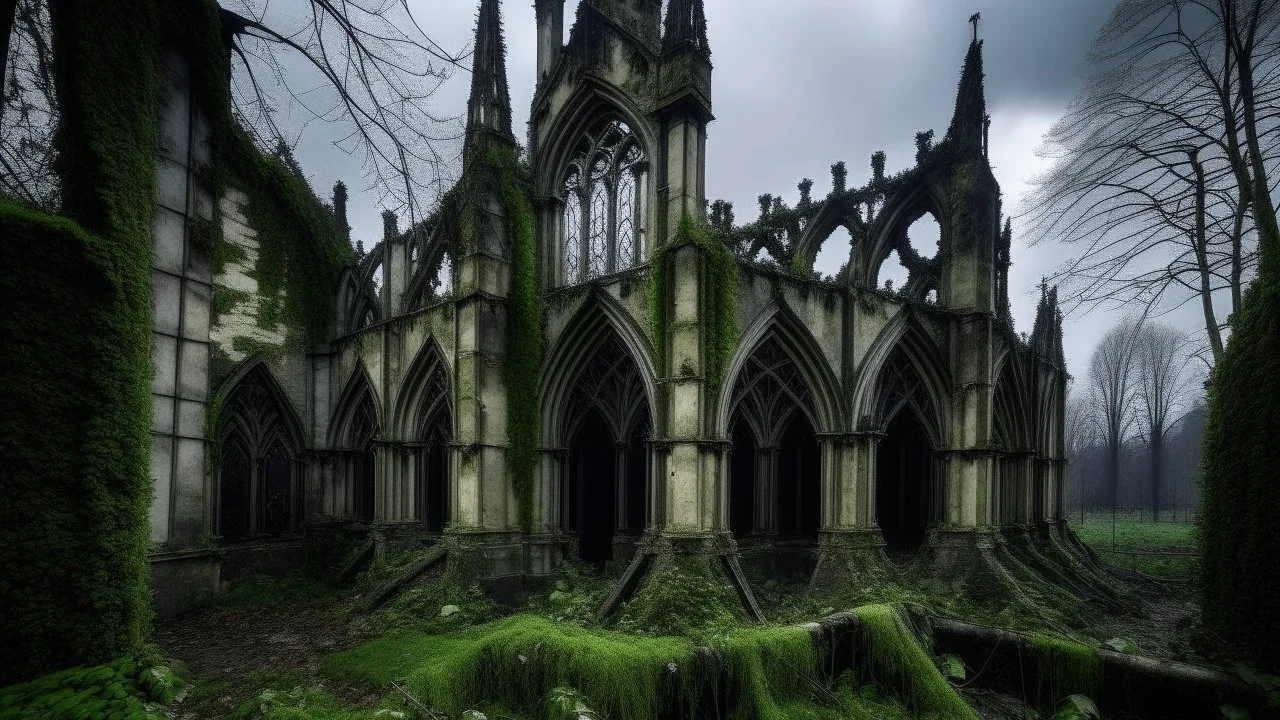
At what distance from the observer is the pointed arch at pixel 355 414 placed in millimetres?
14516

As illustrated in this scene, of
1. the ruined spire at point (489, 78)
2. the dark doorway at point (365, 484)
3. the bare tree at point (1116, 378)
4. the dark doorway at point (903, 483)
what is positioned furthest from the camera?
the bare tree at point (1116, 378)

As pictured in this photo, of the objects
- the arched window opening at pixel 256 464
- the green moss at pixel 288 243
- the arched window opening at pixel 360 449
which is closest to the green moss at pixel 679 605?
the arched window opening at pixel 360 449

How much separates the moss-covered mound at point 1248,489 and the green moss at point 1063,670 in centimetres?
159

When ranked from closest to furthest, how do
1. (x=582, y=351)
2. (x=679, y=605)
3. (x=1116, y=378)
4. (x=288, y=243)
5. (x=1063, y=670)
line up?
(x=1063, y=670) → (x=679, y=605) → (x=582, y=351) → (x=288, y=243) → (x=1116, y=378)

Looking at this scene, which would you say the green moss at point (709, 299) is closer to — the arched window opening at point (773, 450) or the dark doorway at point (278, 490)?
the arched window opening at point (773, 450)

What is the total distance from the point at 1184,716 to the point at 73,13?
13.6 m

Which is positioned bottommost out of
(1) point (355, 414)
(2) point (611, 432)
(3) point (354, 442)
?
(3) point (354, 442)

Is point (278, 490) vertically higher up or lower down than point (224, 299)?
lower down

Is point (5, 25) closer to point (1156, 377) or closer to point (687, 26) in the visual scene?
point (687, 26)

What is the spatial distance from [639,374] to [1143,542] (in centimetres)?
2547

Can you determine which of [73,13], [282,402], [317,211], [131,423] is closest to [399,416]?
[282,402]

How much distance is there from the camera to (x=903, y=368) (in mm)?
12547

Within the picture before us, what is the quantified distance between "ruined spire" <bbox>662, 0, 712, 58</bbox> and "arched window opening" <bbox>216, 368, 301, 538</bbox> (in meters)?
11.3

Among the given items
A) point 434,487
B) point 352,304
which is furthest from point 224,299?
point 434,487
